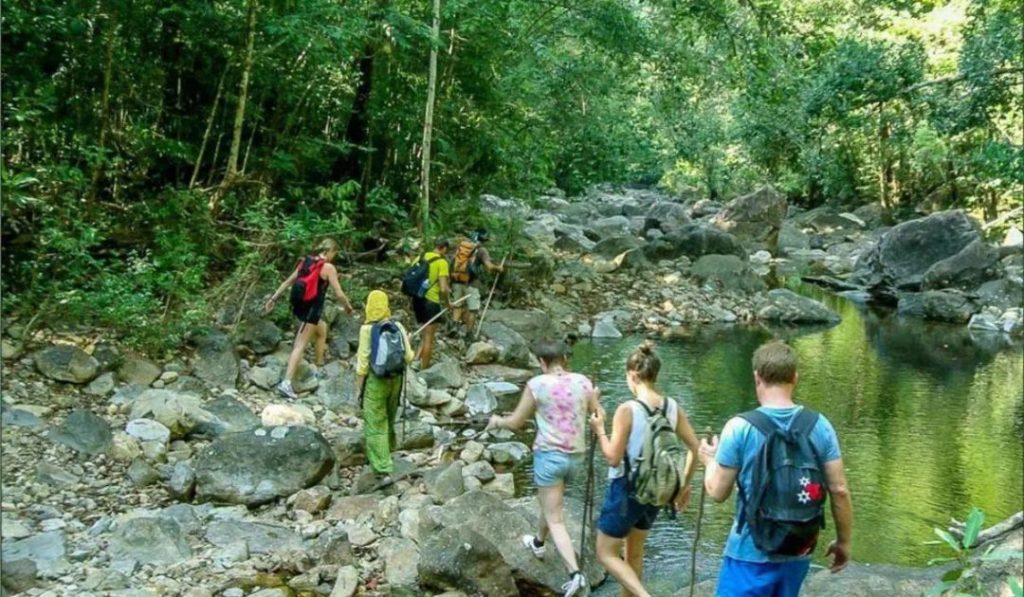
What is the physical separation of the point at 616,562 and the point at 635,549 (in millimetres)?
208

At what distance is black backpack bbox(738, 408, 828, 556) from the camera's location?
3.22 meters

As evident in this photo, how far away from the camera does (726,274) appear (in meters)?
19.1

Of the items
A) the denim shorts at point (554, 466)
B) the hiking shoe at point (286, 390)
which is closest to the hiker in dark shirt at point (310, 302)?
the hiking shoe at point (286, 390)

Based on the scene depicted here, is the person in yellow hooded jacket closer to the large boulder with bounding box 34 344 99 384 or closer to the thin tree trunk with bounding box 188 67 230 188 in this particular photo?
the large boulder with bounding box 34 344 99 384

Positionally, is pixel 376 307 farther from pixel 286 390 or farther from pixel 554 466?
pixel 286 390

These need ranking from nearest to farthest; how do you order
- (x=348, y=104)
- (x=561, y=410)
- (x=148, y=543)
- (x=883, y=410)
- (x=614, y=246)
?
1. (x=561, y=410)
2. (x=148, y=543)
3. (x=883, y=410)
4. (x=348, y=104)
5. (x=614, y=246)

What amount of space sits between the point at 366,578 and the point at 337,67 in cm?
796

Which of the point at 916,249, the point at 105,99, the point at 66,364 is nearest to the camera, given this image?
the point at 66,364

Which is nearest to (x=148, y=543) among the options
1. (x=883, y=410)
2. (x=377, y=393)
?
(x=377, y=393)

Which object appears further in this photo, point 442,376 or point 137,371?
point 442,376

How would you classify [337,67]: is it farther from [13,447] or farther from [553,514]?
[553,514]

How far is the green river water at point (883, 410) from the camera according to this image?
7.16 meters

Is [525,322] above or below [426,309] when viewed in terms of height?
above

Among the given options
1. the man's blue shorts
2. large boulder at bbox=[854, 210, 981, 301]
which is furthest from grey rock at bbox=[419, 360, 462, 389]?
large boulder at bbox=[854, 210, 981, 301]
